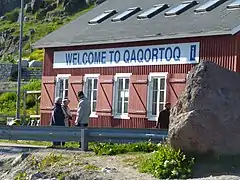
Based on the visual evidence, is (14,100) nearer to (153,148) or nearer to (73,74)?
(73,74)

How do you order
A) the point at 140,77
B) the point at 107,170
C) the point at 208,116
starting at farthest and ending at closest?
the point at 140,77, the point at 107,170, the point at 208,116

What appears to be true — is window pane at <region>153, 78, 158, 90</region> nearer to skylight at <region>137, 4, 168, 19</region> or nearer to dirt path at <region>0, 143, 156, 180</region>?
skylight at <region>137, 4, 168, 19</region>

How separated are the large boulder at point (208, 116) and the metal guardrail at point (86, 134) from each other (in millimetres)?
3108

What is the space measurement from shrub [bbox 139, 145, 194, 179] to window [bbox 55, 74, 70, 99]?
2045 cm

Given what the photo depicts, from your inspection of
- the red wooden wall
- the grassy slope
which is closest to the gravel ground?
the red wooden wall

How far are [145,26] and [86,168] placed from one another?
16.9 meters

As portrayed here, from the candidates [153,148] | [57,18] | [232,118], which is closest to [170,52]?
[153,148]

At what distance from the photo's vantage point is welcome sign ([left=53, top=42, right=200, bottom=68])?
99.9ft

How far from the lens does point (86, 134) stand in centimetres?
2047

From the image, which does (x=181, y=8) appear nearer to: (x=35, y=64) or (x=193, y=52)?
(x=193, y=52)

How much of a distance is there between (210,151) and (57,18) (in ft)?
317

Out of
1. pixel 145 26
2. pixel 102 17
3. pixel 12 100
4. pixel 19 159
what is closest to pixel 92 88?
→ pixel 145 26

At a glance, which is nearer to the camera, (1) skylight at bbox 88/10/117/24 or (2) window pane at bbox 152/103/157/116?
(2) window pane at bbox 152/103/157/116

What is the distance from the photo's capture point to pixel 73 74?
36000 millimetres
